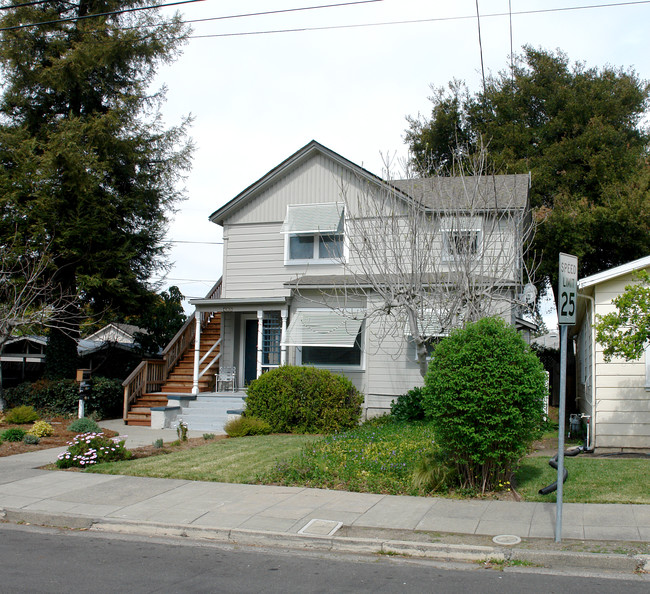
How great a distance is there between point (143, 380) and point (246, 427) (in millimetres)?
5264

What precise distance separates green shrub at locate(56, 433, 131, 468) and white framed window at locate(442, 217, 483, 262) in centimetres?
752

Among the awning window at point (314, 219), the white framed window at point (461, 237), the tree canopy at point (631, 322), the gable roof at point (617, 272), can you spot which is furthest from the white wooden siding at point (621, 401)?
the awning window at point (314, 219)

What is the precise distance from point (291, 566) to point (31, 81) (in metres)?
18.4

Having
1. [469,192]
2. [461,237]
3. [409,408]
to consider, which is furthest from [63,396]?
[469,192]

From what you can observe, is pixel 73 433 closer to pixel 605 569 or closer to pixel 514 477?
pixel 514 477

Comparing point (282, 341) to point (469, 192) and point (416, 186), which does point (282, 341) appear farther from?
point (469, 192)

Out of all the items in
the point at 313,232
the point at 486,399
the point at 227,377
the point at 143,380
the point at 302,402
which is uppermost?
the point at 313,232

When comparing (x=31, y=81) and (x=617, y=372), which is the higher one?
(x=31, y=81)

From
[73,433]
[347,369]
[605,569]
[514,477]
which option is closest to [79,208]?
[73,433]

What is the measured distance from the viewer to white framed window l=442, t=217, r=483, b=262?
13.7 meters

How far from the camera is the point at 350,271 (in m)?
A: 15.3

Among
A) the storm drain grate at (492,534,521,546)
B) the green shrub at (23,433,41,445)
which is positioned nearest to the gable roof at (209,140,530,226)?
the green shrub at (23,433,41,445)

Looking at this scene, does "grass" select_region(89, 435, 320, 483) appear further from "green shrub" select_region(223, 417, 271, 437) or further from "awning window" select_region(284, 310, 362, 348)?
"awning window" select_region(284, 310, 362, 348)

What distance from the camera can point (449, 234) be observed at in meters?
14.3
